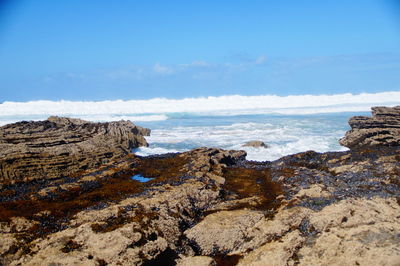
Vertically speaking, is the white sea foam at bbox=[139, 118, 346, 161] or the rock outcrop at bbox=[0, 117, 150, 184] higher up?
the rock outcrop at bbox=[0, 117, 150, 184]

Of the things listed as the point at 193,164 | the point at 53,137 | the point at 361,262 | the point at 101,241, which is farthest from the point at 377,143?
the point at 53,137

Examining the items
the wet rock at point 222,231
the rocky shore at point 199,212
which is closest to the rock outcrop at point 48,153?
the rocky shore at point 199,212

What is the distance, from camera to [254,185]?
84.5 feet

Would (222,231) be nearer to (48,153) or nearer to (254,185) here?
(254,185)

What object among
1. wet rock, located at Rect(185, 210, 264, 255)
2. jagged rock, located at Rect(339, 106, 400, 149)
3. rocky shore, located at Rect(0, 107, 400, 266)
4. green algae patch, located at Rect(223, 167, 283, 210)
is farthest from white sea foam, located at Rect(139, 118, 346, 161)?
wet rock, located at Rect(185, 210, 264, 255)

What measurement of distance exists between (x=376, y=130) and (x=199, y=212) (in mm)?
36280

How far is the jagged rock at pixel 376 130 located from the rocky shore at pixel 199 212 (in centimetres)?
1174

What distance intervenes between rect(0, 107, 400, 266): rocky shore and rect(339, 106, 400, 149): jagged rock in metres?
11.7

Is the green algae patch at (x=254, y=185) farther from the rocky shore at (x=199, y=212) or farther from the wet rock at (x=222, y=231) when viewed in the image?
the wet rock at (x=222, y=231)

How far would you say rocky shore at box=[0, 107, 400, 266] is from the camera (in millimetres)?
13453

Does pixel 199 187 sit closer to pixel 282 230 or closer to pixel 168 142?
pixel 282 230

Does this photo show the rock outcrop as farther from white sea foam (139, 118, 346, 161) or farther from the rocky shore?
white sea foam (139, 118, 346, 161)

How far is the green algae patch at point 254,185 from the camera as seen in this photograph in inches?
831

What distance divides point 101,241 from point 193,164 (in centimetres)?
1592
